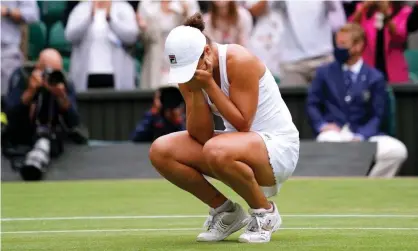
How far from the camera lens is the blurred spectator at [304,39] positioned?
Result: 598 inches

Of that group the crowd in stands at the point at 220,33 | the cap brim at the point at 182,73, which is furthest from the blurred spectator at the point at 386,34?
the cap brim at the point at 182,73

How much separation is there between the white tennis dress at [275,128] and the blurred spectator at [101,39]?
26.2 ft

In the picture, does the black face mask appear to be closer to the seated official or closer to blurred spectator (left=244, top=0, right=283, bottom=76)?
the seated official

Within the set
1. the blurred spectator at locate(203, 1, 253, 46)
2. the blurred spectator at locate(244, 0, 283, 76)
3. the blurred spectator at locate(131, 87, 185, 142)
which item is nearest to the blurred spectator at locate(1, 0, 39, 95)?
the blurred spectator at locate(131, 87, 185, 142)

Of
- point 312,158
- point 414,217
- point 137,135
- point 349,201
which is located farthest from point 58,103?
point 414,217

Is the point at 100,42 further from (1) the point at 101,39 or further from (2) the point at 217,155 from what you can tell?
(2) the point at 217,155

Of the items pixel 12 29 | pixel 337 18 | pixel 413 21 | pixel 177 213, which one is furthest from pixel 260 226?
pixel 12 29

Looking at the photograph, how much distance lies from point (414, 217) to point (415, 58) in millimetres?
7409

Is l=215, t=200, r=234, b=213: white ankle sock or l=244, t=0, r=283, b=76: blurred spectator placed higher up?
l=215, t=200, r=234, b=213: white ankle sock

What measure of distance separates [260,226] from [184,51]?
1.16m

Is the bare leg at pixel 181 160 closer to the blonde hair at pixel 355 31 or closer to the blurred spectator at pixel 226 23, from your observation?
the blonde hair at pixel 355 31

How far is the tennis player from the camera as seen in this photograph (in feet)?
23.3

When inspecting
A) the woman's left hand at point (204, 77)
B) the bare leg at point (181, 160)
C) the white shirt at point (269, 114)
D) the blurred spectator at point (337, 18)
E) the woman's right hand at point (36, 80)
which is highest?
the woman's left hand at point (204, 77)

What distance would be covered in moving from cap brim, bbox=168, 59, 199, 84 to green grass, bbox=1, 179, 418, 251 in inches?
37.7
